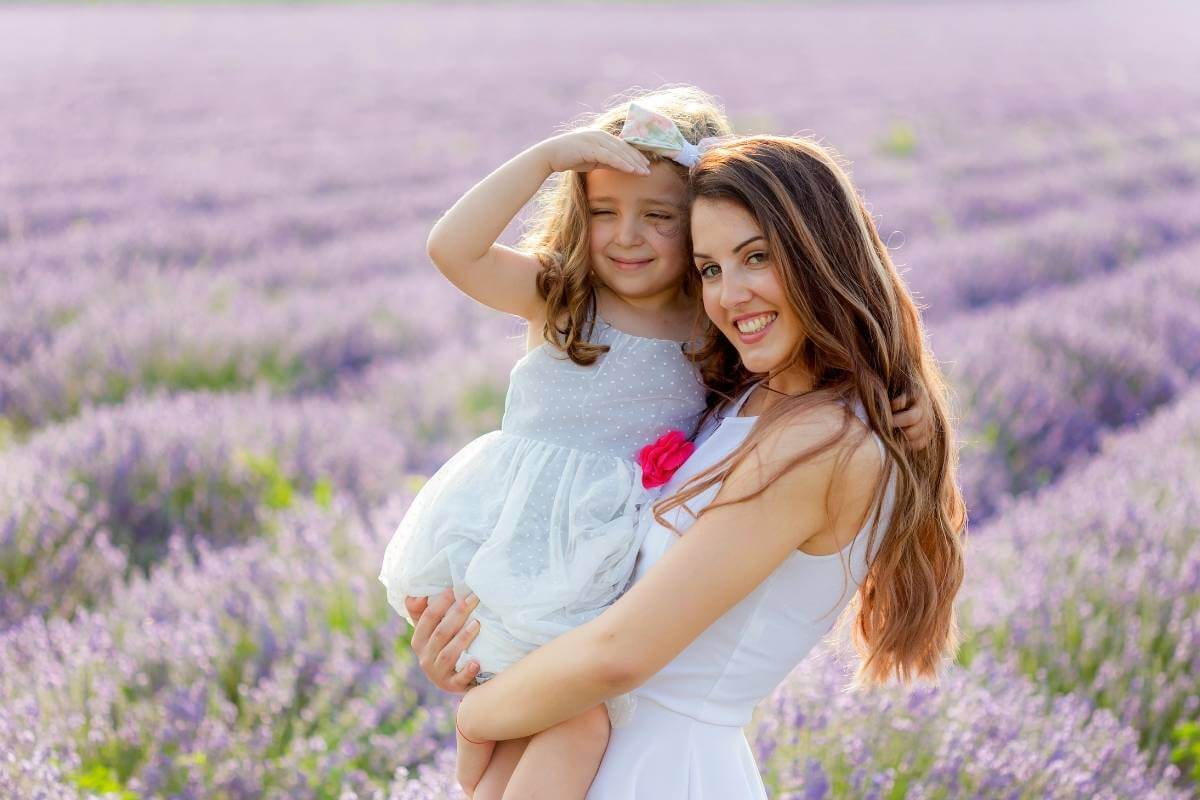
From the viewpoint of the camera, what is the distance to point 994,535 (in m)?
3.49

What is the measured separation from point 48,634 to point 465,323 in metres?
3.49

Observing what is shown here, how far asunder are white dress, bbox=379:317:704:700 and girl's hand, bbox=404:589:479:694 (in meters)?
0.02

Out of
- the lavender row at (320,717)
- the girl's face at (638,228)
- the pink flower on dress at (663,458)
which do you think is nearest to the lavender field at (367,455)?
the lavender row at (320,717)

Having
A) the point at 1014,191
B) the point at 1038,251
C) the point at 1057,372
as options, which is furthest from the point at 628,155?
the point at 1014,191

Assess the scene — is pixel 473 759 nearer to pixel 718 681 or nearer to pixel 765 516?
pixel 718 681

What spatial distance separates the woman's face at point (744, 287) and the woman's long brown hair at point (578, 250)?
23 centimetres

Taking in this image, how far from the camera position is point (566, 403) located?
79.7 inches

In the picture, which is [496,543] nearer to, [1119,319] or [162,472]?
[162,472]

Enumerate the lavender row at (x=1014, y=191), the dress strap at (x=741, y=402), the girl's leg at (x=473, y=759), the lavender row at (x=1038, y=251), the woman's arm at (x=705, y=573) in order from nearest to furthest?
1. the woman's arm at (x=705, y=573)
2. the girl's leg at (x=473, y=759)
3. the dress strap at (x=741, y=402)
4. the lavender row at (x=1038, y=251)
5. the lavender row at (x=1014, y=191)

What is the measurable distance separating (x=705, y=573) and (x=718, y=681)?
24 cm

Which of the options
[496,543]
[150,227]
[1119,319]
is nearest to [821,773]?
[496,543]

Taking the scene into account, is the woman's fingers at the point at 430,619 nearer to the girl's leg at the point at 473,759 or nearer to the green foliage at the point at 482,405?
the girl's leg at the point at 473,759

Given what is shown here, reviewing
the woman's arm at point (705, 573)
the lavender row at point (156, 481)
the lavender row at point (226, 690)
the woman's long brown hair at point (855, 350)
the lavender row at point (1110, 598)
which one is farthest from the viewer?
the lavender row at point (156, 481)

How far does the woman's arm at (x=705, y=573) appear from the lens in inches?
61.5
